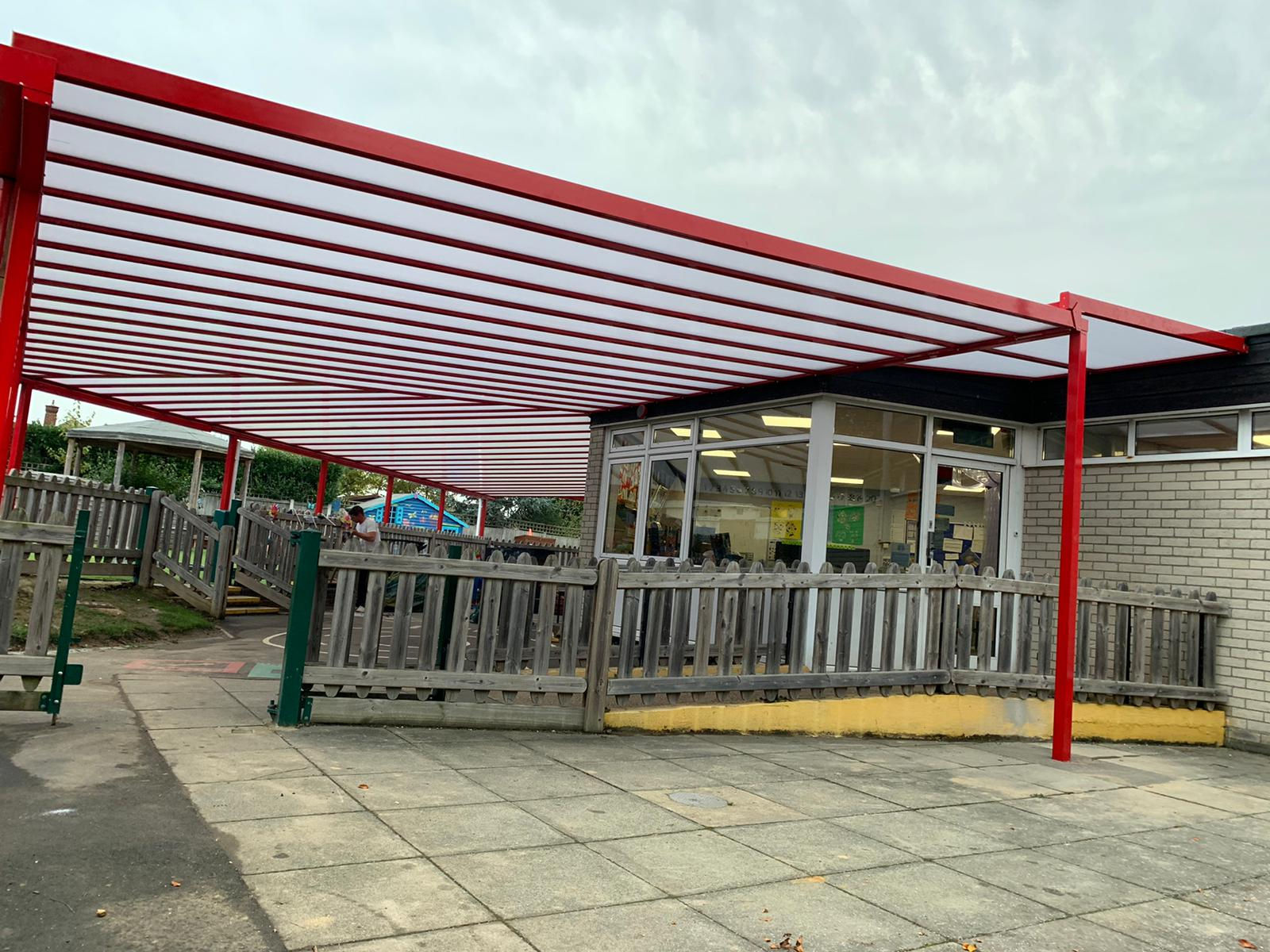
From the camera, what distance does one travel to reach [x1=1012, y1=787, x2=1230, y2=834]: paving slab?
192 inches

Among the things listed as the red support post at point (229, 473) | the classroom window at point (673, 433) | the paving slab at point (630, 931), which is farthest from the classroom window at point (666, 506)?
the red support post at point (229, 473)

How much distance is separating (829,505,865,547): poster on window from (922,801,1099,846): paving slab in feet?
13.6

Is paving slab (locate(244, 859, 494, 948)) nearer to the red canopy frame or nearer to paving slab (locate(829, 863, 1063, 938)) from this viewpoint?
paving slab (locate(829, 863, 1063, 938))

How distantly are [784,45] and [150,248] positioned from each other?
53726 millimetres

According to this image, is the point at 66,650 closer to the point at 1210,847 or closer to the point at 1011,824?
the point at 1011,824

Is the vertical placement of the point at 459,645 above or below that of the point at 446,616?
below

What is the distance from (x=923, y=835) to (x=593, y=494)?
8804 millimetres

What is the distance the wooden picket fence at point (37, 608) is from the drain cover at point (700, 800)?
3.28 m

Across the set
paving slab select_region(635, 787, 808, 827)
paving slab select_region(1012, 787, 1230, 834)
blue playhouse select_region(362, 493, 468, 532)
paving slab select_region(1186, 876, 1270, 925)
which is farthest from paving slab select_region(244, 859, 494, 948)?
blue playhouse select_region(362, 493, 468, 532)

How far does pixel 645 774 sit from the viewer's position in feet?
16.5

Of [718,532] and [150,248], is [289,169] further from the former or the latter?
[718,532]

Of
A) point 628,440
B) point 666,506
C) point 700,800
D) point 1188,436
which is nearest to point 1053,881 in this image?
point 700,800

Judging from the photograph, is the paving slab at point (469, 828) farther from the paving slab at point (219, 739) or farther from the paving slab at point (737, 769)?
the paving slab at point (737, 769)

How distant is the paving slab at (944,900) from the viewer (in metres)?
3.17
